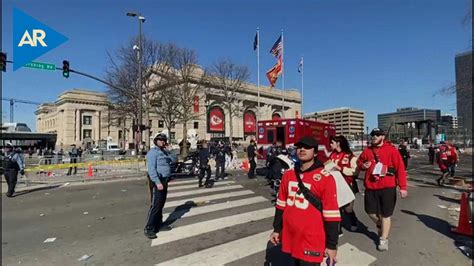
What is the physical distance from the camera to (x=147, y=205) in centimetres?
955

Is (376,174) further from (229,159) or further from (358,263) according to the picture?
(229,159)

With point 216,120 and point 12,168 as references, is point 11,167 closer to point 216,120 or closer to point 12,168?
point 12,168

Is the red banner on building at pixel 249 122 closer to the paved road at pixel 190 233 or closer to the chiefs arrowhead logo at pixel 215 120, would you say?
the chiefs arrowhead logo at pixel 215 120

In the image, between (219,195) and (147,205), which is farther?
(219,195)

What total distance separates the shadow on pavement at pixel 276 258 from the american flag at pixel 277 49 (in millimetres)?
29687

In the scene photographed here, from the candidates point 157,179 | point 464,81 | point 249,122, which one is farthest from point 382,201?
point 249,122

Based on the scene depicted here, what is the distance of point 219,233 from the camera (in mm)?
6527

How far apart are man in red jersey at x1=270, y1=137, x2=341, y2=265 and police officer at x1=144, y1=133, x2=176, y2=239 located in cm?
358

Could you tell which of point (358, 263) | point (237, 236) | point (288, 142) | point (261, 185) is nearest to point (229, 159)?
point (288, 142)

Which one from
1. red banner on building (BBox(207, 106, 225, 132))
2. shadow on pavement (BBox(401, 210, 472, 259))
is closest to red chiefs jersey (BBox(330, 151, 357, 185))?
shadow on pavement (BBox(401, 210, 472, 259))

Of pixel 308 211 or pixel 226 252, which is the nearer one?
pixel 308 211

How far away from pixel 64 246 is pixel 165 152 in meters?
2.36

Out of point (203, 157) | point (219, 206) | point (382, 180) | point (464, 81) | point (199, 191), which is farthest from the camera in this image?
point (464, 81)

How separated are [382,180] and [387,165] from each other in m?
0.25
